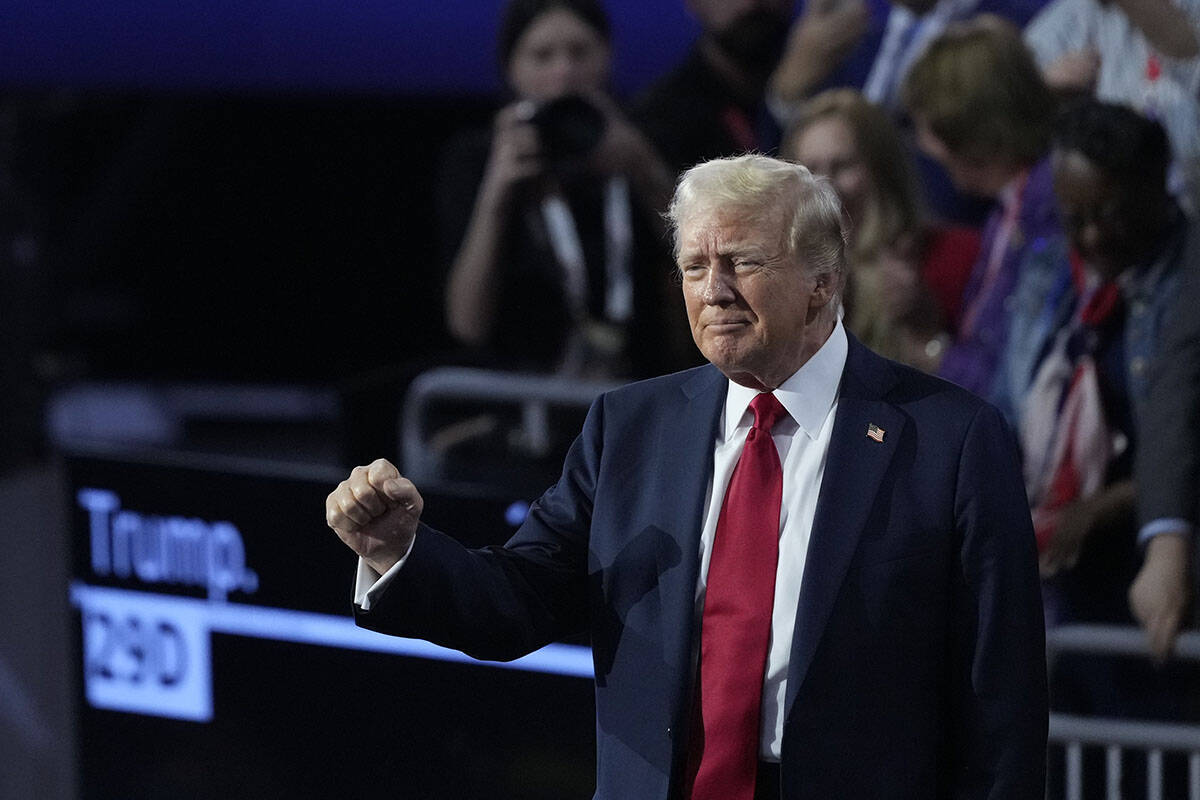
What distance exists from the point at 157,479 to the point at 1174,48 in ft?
7.67

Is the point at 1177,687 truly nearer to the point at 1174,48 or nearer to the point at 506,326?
the point at 1174,48

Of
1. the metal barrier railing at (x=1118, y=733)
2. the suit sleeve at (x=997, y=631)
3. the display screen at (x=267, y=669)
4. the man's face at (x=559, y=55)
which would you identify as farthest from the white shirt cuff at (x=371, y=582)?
the man's face at (x=559, y=55)

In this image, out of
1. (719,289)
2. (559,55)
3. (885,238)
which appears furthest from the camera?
(559,55)

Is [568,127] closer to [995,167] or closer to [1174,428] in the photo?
[995,167]

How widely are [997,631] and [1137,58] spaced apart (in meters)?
2.18

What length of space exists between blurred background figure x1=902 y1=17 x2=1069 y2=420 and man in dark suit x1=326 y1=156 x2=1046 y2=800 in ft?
4.92

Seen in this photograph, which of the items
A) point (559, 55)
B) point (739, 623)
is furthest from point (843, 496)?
point (559, 55)

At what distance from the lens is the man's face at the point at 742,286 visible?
197 cm

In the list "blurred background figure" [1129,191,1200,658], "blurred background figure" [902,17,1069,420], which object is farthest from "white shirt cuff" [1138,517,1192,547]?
"blurred background figure" [902,17,1069,420]

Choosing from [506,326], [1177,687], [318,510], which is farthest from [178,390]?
[1177,687]

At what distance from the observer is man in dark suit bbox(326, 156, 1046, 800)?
1.99m

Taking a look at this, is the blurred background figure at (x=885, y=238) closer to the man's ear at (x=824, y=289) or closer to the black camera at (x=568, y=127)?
the black camera at (x=568, y=127)

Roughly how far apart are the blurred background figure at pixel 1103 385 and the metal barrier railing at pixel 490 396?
106cm

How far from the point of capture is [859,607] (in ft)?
6.57
